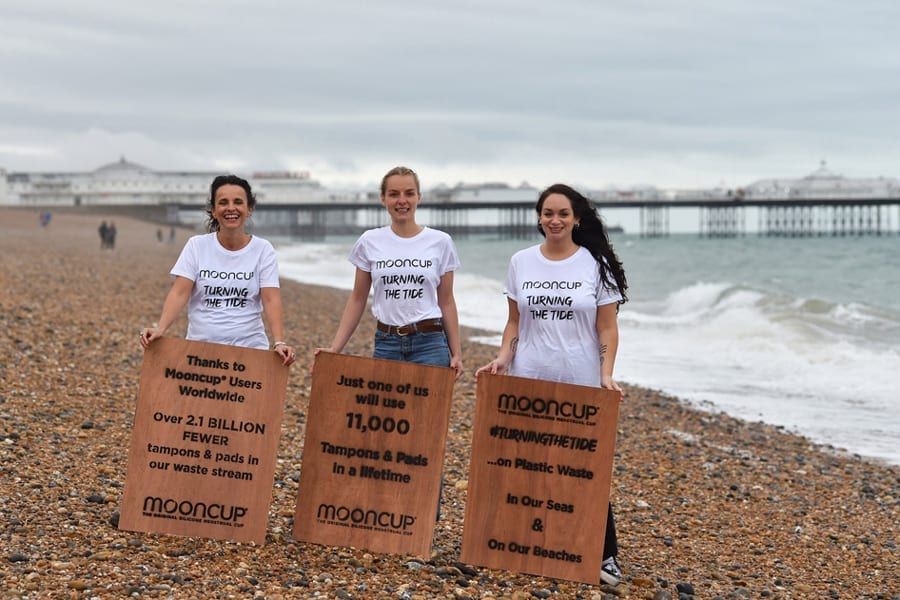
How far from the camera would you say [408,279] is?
4684 millimetres

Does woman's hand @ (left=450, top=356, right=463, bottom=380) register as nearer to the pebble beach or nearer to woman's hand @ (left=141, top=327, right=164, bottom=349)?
the pebble beach

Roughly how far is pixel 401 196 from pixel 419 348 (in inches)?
26.8

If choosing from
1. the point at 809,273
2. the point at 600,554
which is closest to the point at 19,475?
the point at 600,554

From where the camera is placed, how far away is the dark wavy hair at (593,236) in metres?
4.56

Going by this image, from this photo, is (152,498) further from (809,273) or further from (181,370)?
(809,273)

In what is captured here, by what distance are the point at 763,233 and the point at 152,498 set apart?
4876 inches

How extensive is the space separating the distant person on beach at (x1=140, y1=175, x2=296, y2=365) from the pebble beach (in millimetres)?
918

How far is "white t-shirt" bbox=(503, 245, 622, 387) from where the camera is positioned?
447 cm

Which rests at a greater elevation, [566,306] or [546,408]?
[566,306]

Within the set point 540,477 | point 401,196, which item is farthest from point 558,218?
point 540,477

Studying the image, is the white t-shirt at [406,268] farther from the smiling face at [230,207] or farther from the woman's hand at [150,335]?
the woman's hand at [150,335]

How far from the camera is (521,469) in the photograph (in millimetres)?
4547

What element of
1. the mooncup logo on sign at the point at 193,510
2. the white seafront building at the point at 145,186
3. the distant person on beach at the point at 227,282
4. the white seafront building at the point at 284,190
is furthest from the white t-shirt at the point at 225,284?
the white seafront building at the point at 145,186

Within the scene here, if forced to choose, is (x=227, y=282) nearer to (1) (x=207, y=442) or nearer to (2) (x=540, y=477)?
(1) (x=207, y=442)
